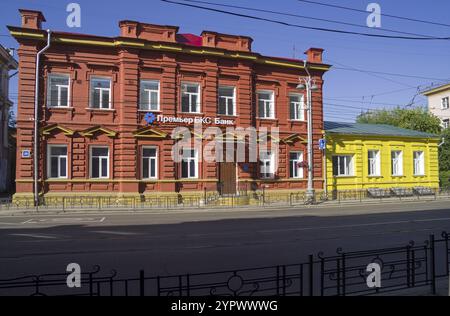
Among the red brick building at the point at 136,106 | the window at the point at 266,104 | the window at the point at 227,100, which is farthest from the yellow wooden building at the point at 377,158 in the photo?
the window at the point at 227,100

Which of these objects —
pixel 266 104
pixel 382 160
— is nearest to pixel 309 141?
pixel 266 104

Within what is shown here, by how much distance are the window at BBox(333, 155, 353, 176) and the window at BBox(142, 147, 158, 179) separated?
13.5 meters

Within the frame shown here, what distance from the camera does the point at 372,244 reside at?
10.1 meters

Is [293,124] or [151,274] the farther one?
[293,124]

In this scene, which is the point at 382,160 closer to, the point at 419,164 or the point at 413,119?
the point at 419,164

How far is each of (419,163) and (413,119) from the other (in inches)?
550

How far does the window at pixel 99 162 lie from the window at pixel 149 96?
353 centimetres

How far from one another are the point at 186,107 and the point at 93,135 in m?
6.02

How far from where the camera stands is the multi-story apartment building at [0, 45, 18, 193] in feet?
103

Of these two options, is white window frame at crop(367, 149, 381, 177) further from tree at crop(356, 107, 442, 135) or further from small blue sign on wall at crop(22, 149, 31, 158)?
small blue sign on wall at crop(22, 149, 31, 158)

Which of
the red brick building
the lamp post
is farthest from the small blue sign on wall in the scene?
the lamp post

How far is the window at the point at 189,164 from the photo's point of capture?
941 inches

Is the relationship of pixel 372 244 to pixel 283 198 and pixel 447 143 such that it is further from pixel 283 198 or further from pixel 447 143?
pixel 447 143
